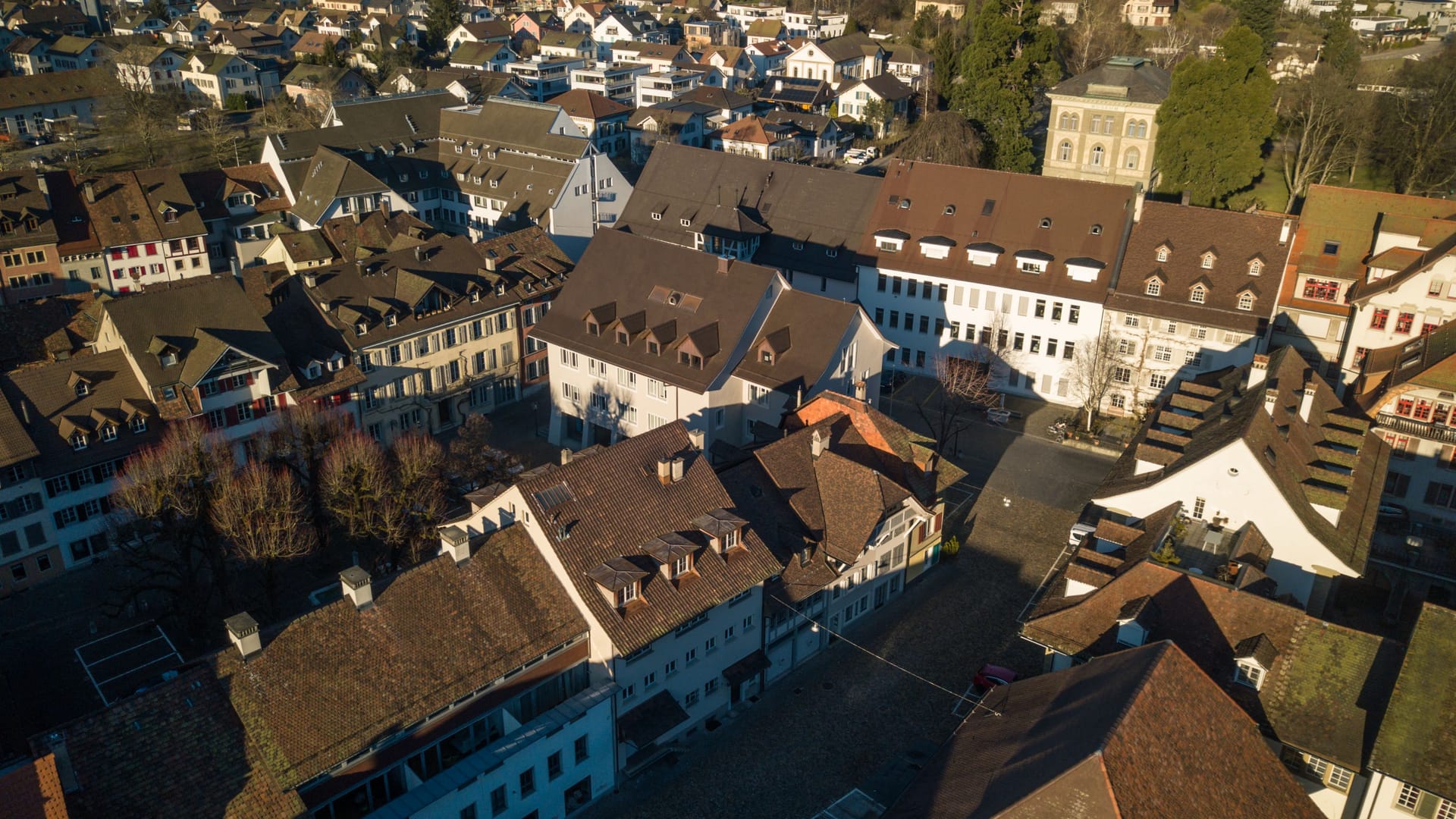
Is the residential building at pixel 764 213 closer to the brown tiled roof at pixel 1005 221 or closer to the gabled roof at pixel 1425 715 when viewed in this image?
the brown tiled roof at pixel 1005 221

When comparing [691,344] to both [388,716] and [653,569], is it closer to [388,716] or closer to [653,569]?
[653,569]

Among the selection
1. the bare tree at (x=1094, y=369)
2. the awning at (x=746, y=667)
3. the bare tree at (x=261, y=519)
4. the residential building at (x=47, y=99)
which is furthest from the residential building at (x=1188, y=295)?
the residential building at (x=47, y=99)

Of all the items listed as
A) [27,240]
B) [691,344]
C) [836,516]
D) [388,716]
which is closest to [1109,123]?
[691,344]

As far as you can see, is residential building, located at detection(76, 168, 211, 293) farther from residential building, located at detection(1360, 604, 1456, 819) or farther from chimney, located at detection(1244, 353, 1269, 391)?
residential building, located at detection(1360, 604, 1456, 819)

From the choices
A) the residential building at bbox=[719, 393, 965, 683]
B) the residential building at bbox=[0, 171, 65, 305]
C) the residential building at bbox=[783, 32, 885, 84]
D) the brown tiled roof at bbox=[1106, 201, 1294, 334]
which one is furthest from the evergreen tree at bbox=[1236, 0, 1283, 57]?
the residential building at bbox=[0, 171, 65, 305]

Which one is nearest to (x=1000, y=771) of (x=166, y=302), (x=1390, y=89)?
(x=166, y=302)

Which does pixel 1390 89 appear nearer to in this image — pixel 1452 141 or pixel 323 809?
pixel 1452 141

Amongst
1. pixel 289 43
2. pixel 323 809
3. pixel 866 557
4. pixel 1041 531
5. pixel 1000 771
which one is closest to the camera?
pixel 1000 771

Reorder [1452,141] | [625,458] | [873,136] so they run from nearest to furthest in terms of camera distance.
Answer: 1. [625,458]
2. [1452,141]
3. [873,136]
